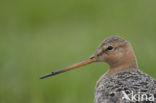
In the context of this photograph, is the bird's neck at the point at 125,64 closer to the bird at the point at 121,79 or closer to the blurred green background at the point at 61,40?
the bird at the point at 121,79

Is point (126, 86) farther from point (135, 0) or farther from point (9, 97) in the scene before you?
point (135, 0)

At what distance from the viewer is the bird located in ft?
19.6

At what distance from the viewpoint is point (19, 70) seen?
361 inches

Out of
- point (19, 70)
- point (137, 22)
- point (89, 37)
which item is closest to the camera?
point (19, 70)

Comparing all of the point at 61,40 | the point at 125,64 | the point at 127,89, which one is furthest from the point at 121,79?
the point at 61,40

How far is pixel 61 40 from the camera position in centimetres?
1103

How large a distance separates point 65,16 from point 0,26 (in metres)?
1.52

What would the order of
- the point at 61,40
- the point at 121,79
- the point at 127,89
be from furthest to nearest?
1. the point at 61,40
2. the point at 121,79
3. the point at 127,89

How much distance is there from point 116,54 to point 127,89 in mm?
1099

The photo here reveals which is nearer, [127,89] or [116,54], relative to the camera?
[127,89]

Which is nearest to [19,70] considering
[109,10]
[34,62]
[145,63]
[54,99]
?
[34,62]

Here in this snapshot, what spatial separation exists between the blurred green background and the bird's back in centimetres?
175

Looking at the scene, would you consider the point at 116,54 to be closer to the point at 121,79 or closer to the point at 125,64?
the point at 125,64

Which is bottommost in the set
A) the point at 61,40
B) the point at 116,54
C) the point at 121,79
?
the point at 61,40
